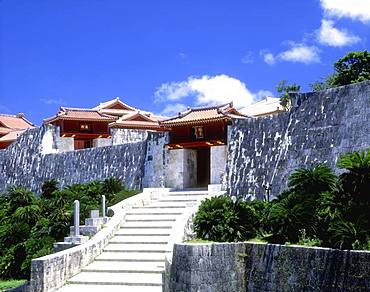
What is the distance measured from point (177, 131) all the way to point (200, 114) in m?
1.21

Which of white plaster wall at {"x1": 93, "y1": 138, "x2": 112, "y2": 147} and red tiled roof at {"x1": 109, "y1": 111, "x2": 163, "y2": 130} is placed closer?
red tiled roof at {"x1": 109, "y1": 111, "x2": 163, "y2": 130}

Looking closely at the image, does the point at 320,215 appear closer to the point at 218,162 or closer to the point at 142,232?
the point at 142,232

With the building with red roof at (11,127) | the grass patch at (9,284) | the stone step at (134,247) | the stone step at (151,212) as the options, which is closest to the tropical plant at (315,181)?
the stone step at (134,247)

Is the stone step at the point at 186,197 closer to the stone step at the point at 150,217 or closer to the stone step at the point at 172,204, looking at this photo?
the stone step at the point at 172,204

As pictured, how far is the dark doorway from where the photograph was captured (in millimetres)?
24500

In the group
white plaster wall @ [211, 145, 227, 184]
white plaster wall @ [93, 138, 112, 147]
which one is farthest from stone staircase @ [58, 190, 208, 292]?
white plaster wall @ [93, 138, 112, 147]

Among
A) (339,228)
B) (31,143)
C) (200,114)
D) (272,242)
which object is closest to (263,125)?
(200,114)

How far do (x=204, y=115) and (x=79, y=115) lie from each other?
1161 cm

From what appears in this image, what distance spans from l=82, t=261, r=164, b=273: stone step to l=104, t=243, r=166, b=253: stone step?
664 mm

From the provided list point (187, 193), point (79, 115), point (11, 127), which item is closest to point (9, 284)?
point (187, 193)

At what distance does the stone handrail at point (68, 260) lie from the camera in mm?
14107

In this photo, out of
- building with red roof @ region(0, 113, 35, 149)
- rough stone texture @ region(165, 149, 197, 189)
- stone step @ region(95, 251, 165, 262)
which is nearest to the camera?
stone step @ region(95, 251, 165, 262)

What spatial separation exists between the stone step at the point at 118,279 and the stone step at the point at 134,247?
1.33 metres

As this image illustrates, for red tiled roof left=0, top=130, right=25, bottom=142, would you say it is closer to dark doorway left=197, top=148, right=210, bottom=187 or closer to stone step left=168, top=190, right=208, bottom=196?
dark doorway left=197, top=148, right=210, bottom=187
